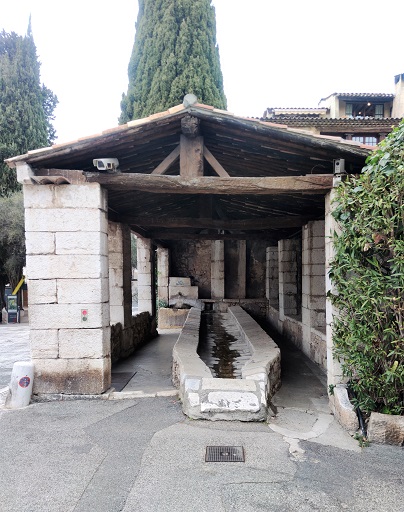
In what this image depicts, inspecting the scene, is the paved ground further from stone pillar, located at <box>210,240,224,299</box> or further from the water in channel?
stone pillar, located at <box>210,240,224,299</box>

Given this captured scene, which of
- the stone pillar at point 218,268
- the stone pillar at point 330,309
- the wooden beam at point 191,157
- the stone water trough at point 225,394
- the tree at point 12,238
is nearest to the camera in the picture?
the stone water trough at point 225,394

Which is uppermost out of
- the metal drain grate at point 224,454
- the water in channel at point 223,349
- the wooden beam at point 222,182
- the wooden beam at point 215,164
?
the wooden beam at point 215,164

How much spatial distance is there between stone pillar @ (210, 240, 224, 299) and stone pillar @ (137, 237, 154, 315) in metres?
4.20

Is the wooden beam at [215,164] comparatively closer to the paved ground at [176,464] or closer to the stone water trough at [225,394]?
the stone water trough at [225,394]

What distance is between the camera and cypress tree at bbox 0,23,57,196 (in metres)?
19.7

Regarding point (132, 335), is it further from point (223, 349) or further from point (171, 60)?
point (171, 60)

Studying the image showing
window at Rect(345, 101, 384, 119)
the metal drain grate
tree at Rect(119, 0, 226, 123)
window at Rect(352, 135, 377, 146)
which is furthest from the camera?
window at Rect(345, 101, 384, 119)

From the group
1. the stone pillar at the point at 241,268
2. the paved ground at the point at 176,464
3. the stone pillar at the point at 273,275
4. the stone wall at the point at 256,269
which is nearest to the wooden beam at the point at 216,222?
the paved ground at the point at 176,464

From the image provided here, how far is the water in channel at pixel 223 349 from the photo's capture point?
707cm

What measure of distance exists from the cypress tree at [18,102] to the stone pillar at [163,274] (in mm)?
9068

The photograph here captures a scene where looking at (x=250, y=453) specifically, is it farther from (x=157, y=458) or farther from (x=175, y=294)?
(x=175, y=294)

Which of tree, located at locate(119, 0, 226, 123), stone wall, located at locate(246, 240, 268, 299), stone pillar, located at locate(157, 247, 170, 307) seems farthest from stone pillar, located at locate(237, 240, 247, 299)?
tree, located at locate(119, 0, 226, 123)

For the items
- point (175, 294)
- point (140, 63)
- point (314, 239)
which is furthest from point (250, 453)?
point (140, 63)

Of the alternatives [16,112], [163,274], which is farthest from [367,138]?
[16,112]
